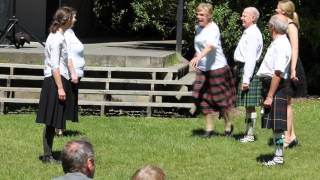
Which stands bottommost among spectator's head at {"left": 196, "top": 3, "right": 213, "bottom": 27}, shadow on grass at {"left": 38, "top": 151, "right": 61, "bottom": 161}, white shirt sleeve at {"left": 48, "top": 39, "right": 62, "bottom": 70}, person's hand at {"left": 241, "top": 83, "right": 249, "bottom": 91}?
shadow on grass at {"left": 38, "top": 151, "right": 61, "bottom": 161}

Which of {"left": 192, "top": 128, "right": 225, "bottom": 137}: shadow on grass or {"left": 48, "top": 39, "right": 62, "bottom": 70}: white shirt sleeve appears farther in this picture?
{"left": 192, "top": 128, "right": 225, "bottom": 137}: shadow on grass

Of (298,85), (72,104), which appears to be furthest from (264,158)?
(72,104)

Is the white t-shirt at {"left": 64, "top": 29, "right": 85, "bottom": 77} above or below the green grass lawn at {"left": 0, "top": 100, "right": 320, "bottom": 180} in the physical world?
above

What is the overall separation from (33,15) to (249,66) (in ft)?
38.3

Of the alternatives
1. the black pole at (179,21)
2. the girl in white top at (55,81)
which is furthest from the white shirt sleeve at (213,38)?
the black pole at (179,21)

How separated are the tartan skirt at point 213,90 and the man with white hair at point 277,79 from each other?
1610 millimetres

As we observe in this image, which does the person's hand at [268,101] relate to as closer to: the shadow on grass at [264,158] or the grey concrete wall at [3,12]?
the shadow on grass at [264,158]

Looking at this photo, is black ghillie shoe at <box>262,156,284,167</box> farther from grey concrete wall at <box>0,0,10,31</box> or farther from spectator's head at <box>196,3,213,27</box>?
grey concrete wall at <box>0,0,10,31</box>

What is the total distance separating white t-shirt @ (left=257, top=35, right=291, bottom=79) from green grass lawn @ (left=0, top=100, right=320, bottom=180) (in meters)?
1.07

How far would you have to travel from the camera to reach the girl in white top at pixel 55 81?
7.59 metres

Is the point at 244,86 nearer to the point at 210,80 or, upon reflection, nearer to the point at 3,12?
the point at 210,80

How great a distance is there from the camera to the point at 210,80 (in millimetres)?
9484

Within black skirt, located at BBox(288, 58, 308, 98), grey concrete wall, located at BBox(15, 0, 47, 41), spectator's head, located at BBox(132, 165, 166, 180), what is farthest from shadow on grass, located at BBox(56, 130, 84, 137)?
grey concrete wall, located at BBox(15, 0, 47, 41)

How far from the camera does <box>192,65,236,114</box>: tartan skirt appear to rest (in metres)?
9.46
